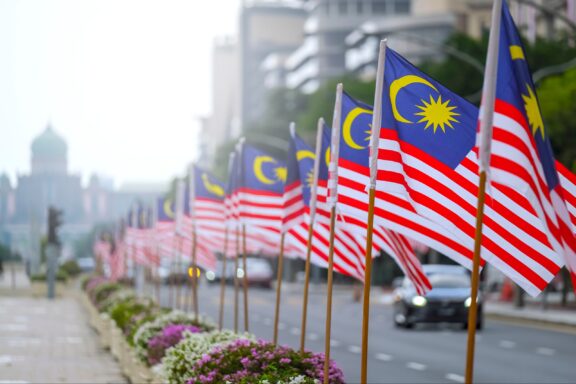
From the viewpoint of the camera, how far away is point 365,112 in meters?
15.0

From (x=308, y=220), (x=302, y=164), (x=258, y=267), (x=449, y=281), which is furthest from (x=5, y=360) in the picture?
(x=258, y=267)

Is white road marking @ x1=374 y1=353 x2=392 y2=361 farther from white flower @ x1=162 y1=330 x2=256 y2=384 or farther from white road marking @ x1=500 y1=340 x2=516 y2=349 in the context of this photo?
white flower @ x1=162 y1=330 x2=256 y2=384

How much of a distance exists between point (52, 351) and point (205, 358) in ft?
50.1

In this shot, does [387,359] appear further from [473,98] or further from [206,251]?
[473,98]

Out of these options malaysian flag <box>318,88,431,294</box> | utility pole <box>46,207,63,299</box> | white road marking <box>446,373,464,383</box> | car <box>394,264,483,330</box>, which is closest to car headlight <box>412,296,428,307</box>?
car <box>394,264,483,330</box>

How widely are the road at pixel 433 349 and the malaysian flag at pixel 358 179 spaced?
21.4 ft

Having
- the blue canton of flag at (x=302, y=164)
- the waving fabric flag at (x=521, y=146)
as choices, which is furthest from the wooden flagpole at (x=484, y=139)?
the blue canton of flag at (x=302, y=164)

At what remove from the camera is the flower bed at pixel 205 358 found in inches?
508

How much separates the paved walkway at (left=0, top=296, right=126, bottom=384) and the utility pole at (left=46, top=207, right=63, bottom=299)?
13.8 meters

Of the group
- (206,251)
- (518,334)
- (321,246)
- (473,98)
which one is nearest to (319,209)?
(321,246)

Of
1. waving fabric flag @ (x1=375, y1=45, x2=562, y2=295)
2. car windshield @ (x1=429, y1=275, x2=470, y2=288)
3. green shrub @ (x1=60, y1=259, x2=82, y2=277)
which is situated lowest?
green shrub @ (x1=60, y1=259, x2=82, y2=277)

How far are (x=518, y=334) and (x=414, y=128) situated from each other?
77.3ft

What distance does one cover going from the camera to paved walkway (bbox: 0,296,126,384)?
22094 mm

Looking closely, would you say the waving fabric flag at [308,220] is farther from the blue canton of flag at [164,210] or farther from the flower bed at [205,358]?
the blue canton of flag at [164,210]
